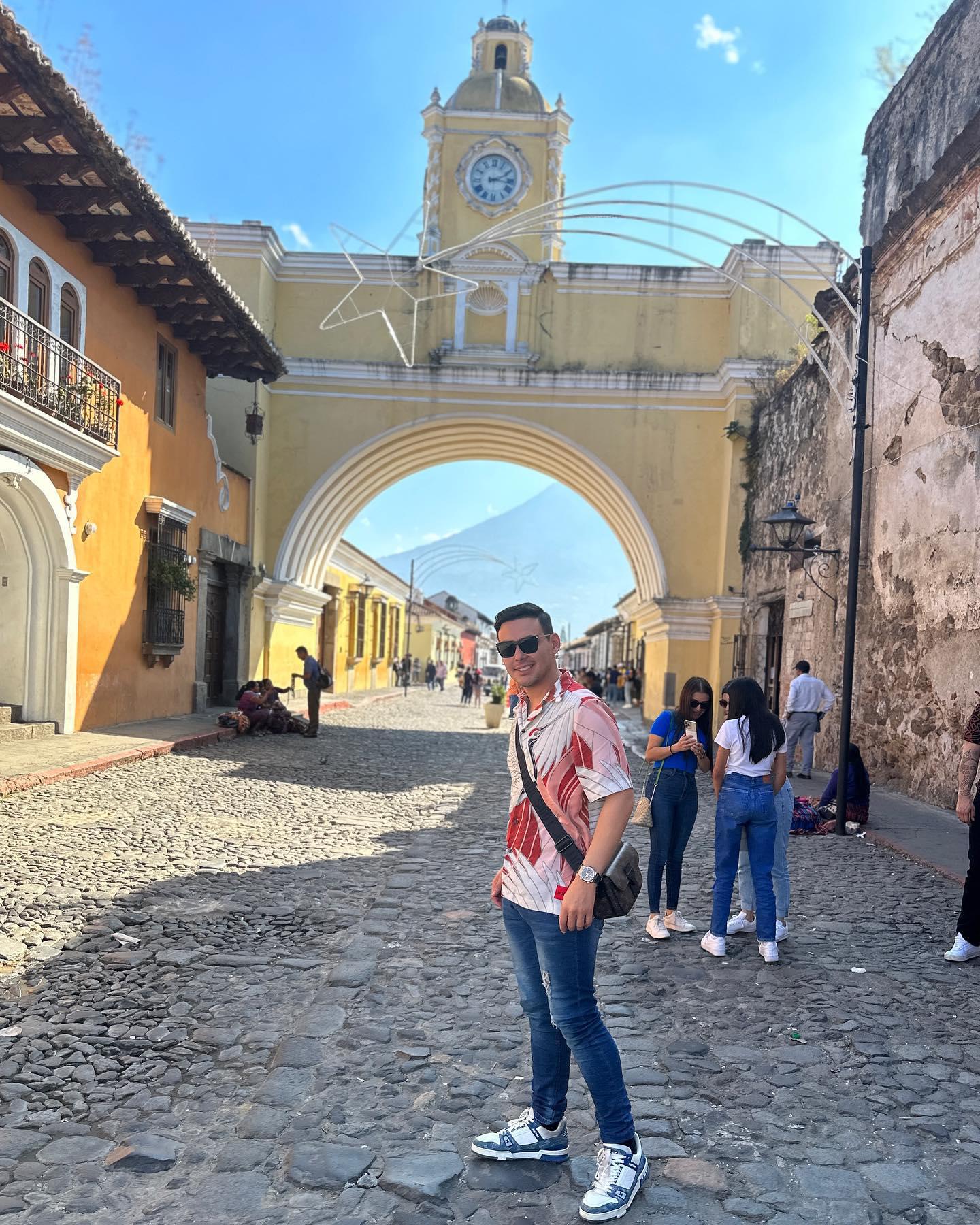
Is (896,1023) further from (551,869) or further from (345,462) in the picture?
(345,462)

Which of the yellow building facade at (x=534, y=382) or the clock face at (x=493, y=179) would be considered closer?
the yellow building facade at (x=534, y=382)

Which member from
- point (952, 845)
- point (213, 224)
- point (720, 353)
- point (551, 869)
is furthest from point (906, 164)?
point (213, 224)

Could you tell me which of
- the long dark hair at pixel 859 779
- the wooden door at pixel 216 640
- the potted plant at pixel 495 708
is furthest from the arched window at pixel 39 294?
the potted plant at pixel 495 708

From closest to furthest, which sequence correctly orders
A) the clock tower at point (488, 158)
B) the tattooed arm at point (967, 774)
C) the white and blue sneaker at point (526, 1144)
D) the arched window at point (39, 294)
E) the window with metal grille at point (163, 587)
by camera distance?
the white and blue sneaker at point (526, 1144) → the tattooed arm at point (967, 774) → the arched window at point (39, 294) → the window with metal grille at point (163, 587) → the clock tower at point (488, 158)

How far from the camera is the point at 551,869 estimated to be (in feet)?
7.90

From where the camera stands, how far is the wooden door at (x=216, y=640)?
16.6 meters

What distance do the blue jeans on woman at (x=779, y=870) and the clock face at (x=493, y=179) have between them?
17712 millimetres

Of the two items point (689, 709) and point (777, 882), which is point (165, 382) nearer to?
point (689, 709)

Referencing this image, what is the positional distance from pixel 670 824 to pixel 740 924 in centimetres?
59

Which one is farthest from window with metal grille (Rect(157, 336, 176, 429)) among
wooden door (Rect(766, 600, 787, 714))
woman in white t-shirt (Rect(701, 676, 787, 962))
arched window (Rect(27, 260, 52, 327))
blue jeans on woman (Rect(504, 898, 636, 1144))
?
blue jeans on woman (Rect(504, 898, 636, 1144))

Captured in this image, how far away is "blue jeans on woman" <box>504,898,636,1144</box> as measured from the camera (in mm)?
2379

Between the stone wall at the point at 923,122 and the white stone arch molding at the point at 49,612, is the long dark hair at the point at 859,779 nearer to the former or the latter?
the stone wall at the point at 923,122

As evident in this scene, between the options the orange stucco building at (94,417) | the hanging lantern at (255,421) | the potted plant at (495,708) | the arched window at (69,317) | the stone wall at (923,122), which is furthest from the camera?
the potted plant at (495,708)

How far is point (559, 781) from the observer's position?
244 cm
